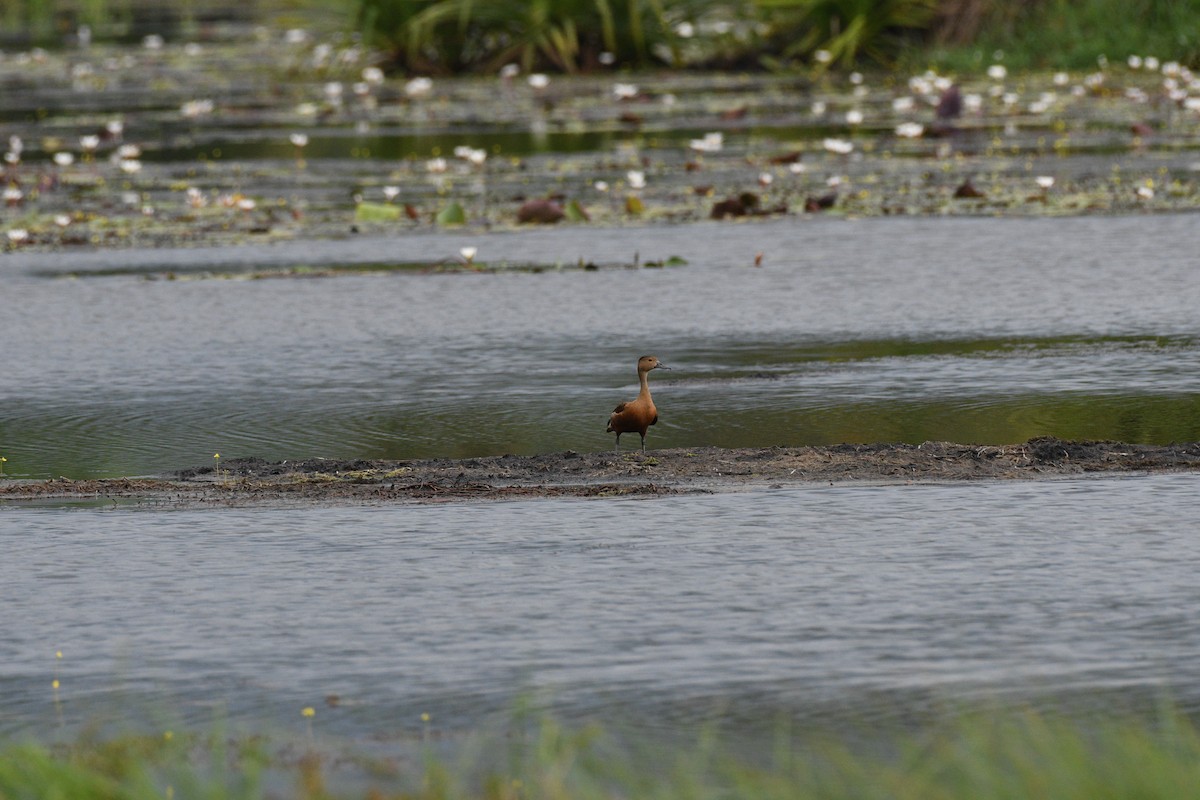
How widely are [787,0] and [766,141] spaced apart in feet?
25.2

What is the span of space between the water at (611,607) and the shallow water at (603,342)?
1.09 m

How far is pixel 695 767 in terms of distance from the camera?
429 cm

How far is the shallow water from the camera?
332 inches

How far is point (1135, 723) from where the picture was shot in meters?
4.82

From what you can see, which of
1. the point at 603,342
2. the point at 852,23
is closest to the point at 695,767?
the point at 603,342

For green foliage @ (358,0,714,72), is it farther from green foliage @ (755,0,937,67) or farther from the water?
the water

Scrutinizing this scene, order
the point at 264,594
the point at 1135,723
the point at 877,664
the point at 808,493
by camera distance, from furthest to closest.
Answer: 1. the point at 808,493
2. the point at 264,594
3. the point at 877,664
4. the point at 1135,723

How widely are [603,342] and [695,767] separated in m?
6.26

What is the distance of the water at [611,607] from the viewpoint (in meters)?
5.18

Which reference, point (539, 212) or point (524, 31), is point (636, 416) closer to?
point (539, 212)

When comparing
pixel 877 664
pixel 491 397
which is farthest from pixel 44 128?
pixel 877 664

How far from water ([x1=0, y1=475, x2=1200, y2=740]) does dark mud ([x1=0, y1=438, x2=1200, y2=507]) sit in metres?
0.16

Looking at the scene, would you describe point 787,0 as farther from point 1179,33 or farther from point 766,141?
point 766,141

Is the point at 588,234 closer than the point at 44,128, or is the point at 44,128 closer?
the point at 588,234
